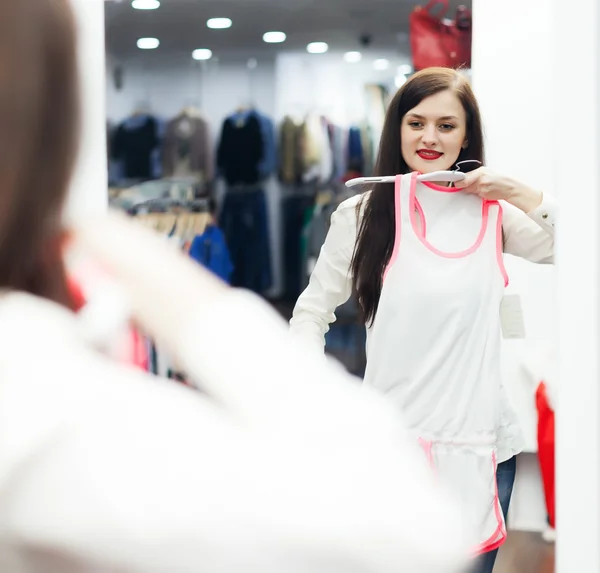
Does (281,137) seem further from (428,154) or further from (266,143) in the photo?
(428,154)

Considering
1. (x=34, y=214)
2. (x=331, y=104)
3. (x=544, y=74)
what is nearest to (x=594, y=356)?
(x=34, y=214)

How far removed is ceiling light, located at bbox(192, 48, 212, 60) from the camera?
9.90ft

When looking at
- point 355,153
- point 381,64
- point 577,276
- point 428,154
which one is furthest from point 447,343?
point 355,153

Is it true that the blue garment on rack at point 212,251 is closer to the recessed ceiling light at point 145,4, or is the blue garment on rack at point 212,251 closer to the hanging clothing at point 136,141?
the hanging clothing at point 136,141

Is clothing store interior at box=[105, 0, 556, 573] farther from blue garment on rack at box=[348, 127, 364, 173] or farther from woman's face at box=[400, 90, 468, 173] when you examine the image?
woman's face at box=[400, 90, 468, 173]

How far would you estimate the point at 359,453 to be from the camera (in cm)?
37

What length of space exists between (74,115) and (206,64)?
9.22 ft

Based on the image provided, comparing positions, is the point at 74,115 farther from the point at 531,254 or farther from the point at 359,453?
the point at 531,254

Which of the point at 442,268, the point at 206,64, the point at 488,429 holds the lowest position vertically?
the point at 488,429

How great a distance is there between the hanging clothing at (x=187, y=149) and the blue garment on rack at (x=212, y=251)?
0.59m

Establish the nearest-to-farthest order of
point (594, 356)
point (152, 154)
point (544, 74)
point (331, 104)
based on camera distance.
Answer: point (594, 356)
point (544, 74)
point (331, 104)
point (152, 154)

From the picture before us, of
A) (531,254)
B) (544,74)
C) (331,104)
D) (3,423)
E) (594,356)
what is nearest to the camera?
(3,423)

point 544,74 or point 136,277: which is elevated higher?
point 544,74

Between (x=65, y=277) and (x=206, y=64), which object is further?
(x=206, y=64)
